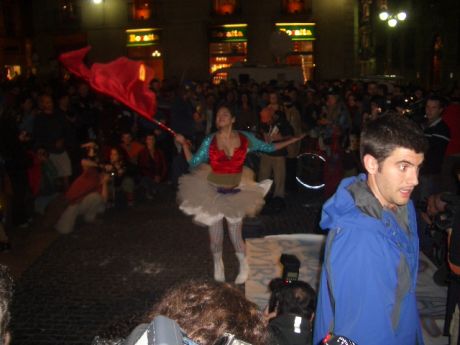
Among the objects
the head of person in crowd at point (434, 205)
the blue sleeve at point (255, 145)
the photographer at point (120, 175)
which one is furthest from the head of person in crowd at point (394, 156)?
the photographer at point (120, 175)

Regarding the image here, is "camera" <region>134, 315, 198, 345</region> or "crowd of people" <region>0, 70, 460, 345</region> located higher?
"camera" <region>134, 315, 198, 345</region>

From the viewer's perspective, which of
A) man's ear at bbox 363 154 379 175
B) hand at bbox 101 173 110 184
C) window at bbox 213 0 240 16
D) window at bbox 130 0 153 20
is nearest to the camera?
man's ear at bbox 363 154 379 175

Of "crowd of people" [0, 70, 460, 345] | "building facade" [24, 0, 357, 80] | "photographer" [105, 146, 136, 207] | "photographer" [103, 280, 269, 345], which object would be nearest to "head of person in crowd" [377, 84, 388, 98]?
"crowd of people" [0, 70, 460, 345]

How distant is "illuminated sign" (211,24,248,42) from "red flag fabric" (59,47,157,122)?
949 inches

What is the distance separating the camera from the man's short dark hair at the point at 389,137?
246 centimetres

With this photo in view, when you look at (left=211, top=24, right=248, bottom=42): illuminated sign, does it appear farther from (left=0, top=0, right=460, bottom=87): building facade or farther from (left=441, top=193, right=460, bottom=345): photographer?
(left=441, top=193, right=460, bottom=345): photographer

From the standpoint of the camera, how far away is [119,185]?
9.70m

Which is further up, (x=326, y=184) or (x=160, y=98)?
(x=160, y=98)

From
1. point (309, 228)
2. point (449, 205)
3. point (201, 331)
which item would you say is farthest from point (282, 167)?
point (201, 331)

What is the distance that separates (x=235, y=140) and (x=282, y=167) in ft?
12.6

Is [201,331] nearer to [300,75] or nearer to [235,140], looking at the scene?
[235,140]

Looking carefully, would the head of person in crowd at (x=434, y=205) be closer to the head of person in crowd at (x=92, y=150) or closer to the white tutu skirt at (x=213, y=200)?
the white tutu skirt at (x=213, y=200)

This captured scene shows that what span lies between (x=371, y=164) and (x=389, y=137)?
0.16 m

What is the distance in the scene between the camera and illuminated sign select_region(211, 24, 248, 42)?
96.8ft
